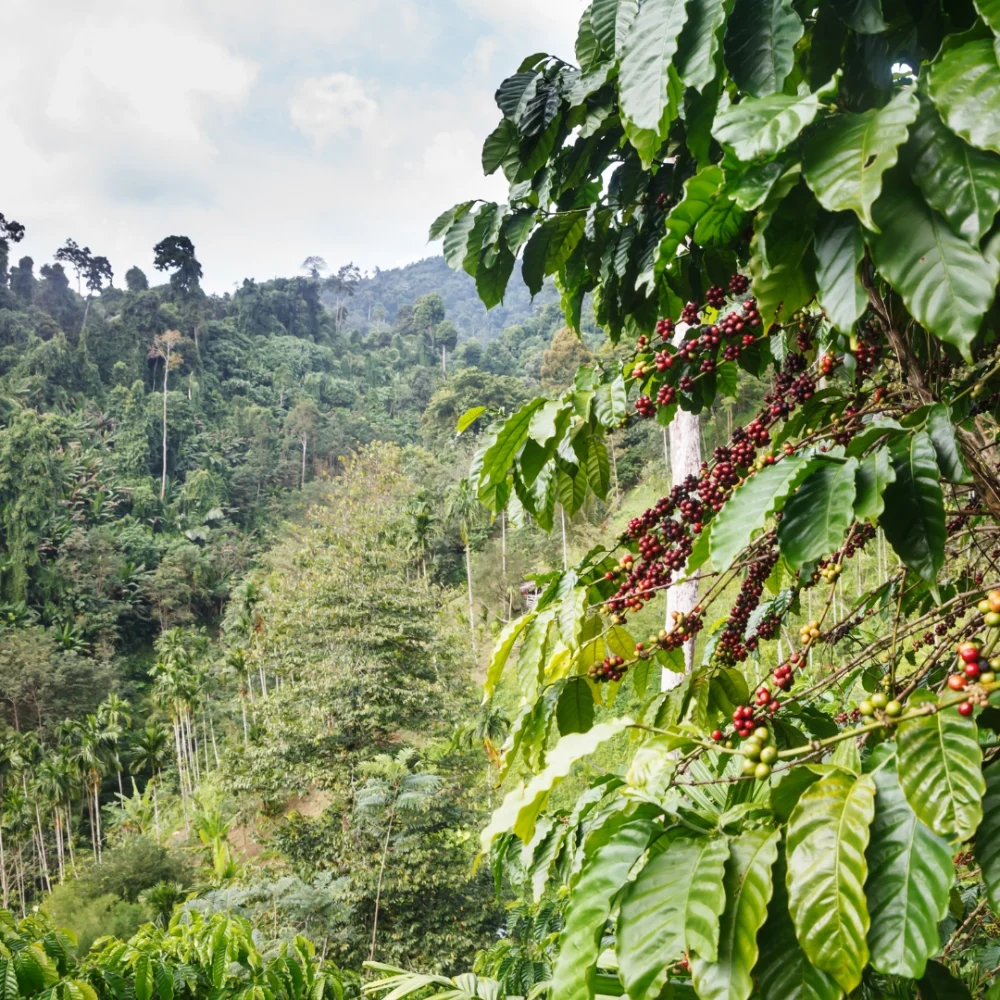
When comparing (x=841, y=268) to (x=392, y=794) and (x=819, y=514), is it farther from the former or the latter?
(x=392, y=794)

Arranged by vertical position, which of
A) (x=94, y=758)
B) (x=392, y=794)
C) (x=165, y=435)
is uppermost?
(x=165, y=435)

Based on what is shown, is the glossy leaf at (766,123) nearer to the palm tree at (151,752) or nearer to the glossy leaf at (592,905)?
the glossy leaf at (592,905)

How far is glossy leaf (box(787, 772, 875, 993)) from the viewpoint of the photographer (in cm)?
49

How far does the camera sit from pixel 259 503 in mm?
29172

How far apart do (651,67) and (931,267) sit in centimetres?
35

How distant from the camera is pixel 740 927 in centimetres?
54

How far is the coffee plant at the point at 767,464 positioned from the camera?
1.71 feet

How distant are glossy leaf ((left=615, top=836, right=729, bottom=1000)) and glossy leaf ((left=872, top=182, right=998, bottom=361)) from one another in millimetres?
433

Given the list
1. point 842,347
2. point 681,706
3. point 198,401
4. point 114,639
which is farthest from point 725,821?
point 198,401

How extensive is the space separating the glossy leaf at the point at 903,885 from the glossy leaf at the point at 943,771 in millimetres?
25

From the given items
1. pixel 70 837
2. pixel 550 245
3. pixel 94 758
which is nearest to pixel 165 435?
pixel 94 758

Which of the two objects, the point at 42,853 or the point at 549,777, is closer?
the point at 549,777

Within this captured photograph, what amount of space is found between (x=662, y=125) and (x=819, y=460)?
374 mm

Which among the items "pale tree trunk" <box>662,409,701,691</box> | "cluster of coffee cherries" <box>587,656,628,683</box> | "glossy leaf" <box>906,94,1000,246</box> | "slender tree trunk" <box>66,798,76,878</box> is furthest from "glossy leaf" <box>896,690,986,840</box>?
"slender tree trunk" <box>66,798,76,878</box>
